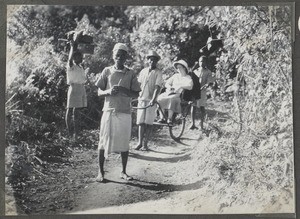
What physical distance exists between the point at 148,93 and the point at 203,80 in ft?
1.15

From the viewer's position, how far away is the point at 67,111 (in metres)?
2.73

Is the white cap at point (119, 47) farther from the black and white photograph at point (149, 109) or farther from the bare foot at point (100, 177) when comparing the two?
the bare foot at point (100, 177)

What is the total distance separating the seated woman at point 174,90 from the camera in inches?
109

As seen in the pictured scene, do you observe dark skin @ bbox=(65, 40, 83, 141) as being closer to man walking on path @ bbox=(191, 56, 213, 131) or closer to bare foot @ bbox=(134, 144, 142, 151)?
bare foot @ bbox=(134, 144, 142, 151)

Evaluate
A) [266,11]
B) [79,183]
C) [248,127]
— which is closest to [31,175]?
[79,183]

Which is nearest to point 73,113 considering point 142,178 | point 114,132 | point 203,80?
point 114,132

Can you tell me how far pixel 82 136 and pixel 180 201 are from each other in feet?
2.31

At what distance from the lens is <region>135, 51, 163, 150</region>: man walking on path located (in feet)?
9.03

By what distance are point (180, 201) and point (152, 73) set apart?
0.79 meters

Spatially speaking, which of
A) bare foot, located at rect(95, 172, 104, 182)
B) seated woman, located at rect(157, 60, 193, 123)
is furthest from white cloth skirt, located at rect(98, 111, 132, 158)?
seated woman, located at rect(157, 60, 193, 123)

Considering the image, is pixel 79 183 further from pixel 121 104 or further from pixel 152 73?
pixel 152 73

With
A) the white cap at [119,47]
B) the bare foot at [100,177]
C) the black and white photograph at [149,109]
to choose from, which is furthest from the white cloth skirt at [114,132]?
the white cap at [119,47]

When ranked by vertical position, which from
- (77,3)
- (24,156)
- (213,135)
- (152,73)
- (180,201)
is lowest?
(180,201)

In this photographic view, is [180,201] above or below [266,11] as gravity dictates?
below
